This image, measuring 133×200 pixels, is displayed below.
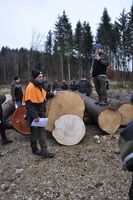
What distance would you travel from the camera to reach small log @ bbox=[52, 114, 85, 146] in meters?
7.65

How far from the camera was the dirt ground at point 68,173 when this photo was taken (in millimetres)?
5281

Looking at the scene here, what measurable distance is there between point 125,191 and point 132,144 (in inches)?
114

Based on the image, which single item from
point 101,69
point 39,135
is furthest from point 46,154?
point 101,69

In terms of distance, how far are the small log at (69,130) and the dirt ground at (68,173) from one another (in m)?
0.17

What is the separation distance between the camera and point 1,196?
17.8 feet

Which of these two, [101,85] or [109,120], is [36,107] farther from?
[101,85]

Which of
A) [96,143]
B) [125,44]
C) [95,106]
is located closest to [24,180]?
[96,143]

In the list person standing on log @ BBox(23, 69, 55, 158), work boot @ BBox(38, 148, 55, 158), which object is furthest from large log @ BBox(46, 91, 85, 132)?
work boot @ BBox(38, 148, 55, 158)

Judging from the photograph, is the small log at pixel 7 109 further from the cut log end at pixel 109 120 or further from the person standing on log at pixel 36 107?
the cut log end at pixel 109 120

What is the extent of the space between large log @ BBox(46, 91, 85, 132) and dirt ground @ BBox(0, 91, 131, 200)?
71cm

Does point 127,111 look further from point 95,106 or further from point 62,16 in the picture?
point 62,16

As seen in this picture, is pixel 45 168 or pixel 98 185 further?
pixel 45 168

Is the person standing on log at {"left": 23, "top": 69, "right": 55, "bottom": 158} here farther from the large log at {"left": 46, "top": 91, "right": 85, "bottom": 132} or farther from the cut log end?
the cut log end

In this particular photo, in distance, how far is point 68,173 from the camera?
19.7 ft
